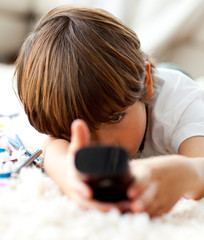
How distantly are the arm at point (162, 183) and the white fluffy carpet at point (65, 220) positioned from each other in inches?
0.7

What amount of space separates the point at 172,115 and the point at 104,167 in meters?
0.47

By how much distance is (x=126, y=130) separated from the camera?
2.33 feet

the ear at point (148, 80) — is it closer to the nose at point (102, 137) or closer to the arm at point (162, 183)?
the nose at point (102, 137)

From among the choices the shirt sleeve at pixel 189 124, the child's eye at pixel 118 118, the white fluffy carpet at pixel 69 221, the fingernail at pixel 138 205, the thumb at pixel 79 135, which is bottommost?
the shirt sleeve at pixel 189 124

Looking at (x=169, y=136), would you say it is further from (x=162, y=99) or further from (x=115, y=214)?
(x=115, y=214)

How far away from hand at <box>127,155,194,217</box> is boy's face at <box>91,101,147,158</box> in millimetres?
191

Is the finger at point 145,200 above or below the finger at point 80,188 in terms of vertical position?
below

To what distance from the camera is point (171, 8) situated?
203 cm

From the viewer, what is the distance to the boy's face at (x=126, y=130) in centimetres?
69

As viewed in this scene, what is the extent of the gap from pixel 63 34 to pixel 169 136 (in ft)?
1.07

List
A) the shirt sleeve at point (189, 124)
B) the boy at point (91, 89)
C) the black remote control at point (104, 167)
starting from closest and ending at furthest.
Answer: the black remote control at point (104, 167), the boy at point (91, 89), the shirt sleeve at point (189, 124)

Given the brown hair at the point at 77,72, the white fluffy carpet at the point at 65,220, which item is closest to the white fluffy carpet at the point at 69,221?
the white fluffy carpet at the point at 65,220

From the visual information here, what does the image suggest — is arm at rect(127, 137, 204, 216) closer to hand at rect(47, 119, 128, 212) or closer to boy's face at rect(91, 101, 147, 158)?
hand at rect(47, 119, 128, 212)

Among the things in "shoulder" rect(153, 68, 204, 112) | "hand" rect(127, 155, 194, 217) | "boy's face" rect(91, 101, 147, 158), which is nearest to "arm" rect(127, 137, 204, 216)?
"hand" rect(127, 155, 194, 217)
